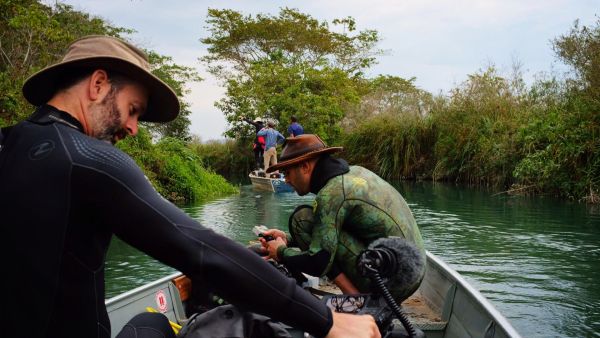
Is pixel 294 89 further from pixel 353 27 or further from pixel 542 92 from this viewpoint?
pixel 542 92

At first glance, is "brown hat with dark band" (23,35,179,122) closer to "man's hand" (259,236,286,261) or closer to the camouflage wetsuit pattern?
the camouflage wetsuit pattern

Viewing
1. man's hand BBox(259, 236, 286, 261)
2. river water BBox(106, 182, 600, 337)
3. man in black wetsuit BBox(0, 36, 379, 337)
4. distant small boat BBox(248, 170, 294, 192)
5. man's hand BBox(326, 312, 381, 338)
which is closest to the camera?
man in black wetsuit BBox(0, 36, 379, 337)

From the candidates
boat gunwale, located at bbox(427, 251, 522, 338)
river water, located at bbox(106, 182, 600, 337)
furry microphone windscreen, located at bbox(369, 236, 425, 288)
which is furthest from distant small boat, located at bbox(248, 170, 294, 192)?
furry microphone windscreen, located at bbox(369, 236, 425, 288)

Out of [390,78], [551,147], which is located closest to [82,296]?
[551,147]

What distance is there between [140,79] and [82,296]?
507 mm

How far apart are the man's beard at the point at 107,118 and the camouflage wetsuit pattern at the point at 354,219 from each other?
6.66 feet

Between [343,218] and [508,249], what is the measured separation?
688cm

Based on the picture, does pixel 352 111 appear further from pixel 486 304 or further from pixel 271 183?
pixel 486 304

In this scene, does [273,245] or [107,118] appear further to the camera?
[273,245]

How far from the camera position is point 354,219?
3.40m

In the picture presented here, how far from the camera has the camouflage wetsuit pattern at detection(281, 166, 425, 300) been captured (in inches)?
132

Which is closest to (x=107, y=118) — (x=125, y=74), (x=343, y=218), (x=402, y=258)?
(x=125, y=74)

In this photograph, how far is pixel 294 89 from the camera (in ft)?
97.7

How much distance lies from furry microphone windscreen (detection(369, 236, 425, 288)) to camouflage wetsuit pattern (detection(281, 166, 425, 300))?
1.12m
